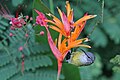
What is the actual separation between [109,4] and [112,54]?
26 centimetres

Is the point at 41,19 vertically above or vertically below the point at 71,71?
above

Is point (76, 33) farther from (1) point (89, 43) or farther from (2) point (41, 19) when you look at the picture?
(1) point (89, 43)

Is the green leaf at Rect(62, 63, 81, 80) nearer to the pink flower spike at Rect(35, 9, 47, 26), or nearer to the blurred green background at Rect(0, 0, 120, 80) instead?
the blurred green background at Rect(0, 0, 120, 80)

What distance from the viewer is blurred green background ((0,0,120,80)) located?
1.19 meters

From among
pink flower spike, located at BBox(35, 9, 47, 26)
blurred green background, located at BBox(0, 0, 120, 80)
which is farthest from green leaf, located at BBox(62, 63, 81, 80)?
pink flower spike, located at BBox(35, 9, 47, 26)

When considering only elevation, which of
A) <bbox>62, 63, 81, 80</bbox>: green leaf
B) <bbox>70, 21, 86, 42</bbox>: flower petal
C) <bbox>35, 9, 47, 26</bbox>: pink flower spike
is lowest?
<bbox>62, 63, 81, 80</bbox>: green leaf

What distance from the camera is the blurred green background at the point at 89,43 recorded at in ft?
3.89

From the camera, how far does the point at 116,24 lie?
4.99 feet

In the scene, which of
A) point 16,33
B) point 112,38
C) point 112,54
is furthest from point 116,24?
point 16,33

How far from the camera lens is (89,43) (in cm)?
157

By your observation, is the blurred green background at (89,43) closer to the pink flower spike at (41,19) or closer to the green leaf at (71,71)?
the green leaf at (71,71)

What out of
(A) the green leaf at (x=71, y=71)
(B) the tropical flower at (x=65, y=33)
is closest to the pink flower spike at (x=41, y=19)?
(B) the tropical flower at (x=65, y=33)

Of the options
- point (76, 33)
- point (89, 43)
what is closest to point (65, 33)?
point (76, 33)

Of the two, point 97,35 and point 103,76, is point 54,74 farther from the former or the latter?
point 103,76
